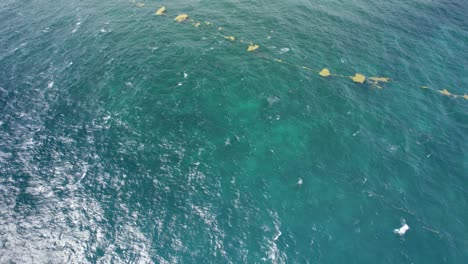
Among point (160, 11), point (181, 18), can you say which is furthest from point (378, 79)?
point (160, 11)

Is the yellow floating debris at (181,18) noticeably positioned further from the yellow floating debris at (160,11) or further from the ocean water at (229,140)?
the yellow floating debris at (160,11)

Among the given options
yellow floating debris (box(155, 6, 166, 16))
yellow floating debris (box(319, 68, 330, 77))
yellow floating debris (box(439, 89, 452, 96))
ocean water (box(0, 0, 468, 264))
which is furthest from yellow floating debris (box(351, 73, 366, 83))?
yellow floating debris (box(155, 6, 166, 16))

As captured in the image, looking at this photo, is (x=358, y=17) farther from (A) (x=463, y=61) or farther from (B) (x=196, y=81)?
(B) (x=196, y=81)

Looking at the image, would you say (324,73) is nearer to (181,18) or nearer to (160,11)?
A: (181,18)

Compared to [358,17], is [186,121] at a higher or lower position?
lower

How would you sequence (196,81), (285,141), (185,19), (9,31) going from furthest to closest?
1. (185,19)
2. (9,31)
3. (196,81)
4. (285,141)

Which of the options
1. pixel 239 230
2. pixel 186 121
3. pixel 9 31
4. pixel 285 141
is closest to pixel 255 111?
pixel 285 141

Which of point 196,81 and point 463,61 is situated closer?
point 196,81

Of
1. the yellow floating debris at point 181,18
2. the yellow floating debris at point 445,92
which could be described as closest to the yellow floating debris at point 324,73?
the yellow floating debris at point 445,92
